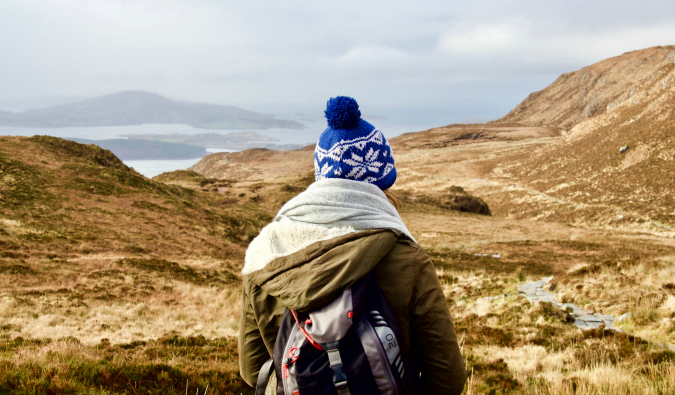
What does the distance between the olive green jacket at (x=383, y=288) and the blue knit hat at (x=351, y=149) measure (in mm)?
550

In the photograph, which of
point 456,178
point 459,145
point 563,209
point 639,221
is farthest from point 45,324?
point 459,145

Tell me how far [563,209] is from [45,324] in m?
45.9

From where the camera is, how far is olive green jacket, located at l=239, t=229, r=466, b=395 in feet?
6.20

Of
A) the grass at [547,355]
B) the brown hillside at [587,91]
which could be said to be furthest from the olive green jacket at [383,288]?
the brown hillside at [587,91]

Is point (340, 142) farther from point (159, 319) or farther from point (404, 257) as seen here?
point (159, 319)

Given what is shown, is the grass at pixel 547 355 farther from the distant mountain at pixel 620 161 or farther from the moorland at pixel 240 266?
the distant mountain at pixel 620 161

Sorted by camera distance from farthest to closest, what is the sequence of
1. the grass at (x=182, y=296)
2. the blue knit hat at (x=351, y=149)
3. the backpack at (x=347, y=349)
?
the grass at (x=182, y=296) < the blue knit hat at (x=351, y=149) < the backpack at (x=347, y=349)

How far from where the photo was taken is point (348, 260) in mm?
1885

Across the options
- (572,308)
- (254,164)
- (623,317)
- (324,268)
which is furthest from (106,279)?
(254,164)

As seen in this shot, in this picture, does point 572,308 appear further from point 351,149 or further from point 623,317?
point 351,149

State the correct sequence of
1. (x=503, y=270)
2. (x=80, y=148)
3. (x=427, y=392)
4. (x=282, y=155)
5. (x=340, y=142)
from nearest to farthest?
(x=427, y=392), (x=340, y=142), (x=503, y=270), (x=80, y=148), (x=282, y=155)

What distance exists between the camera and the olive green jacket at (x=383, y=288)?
189 centimetres

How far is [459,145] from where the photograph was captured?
103688mm

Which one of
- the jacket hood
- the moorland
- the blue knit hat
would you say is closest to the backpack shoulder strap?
the jacket hood
